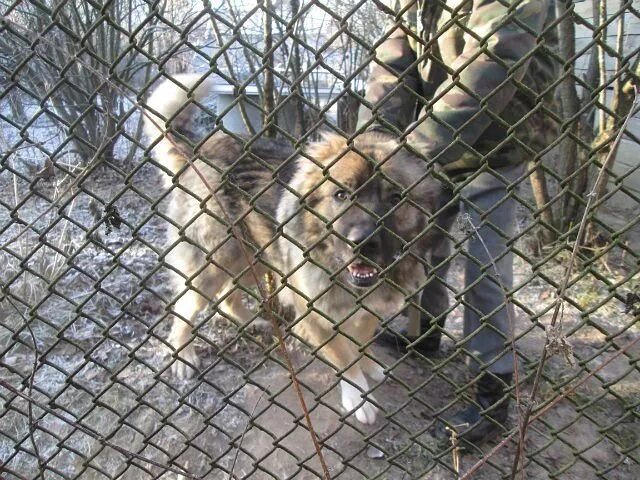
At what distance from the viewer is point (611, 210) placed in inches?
220

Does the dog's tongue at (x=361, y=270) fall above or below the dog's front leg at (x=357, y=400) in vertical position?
above

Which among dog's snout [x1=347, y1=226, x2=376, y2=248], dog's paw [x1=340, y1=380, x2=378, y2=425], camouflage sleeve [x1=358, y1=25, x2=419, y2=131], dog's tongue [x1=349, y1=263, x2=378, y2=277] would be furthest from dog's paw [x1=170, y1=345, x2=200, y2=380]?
camouflage sleeve [x1=358, y1=25, x2=419, y2=131]

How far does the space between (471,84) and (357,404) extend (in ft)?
6.95

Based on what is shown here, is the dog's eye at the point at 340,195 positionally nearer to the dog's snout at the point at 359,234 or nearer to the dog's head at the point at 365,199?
the dog's head at the point at 365,199

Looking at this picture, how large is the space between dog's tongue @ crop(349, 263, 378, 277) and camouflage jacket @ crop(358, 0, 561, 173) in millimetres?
683

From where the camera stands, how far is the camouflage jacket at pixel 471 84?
1.45m

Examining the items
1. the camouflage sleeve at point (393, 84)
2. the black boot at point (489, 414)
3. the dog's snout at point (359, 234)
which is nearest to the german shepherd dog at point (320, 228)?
the dog's snout at point (359, 234)

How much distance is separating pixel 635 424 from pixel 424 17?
273cm

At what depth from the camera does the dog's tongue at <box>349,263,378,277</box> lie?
242 centimetres

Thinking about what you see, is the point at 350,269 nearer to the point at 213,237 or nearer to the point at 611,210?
the point at 213,237

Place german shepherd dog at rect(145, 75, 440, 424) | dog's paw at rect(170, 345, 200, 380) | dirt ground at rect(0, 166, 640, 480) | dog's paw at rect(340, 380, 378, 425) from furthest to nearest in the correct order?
dog's paw at rect(170, 345, 200, 380)
dog's paw at rect(340, 380, 378, 425)
german shepherd dog at rect(145, 75, 440, 424)
dirt ground at rect(0, 166, 640, 480)

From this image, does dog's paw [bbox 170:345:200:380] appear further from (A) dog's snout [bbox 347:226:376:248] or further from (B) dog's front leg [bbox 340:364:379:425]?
(A) dog's snout [bbox 347:226:376:248]

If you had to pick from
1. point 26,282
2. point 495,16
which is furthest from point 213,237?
point 495,16

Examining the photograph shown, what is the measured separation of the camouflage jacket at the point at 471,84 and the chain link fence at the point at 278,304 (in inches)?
1.7
